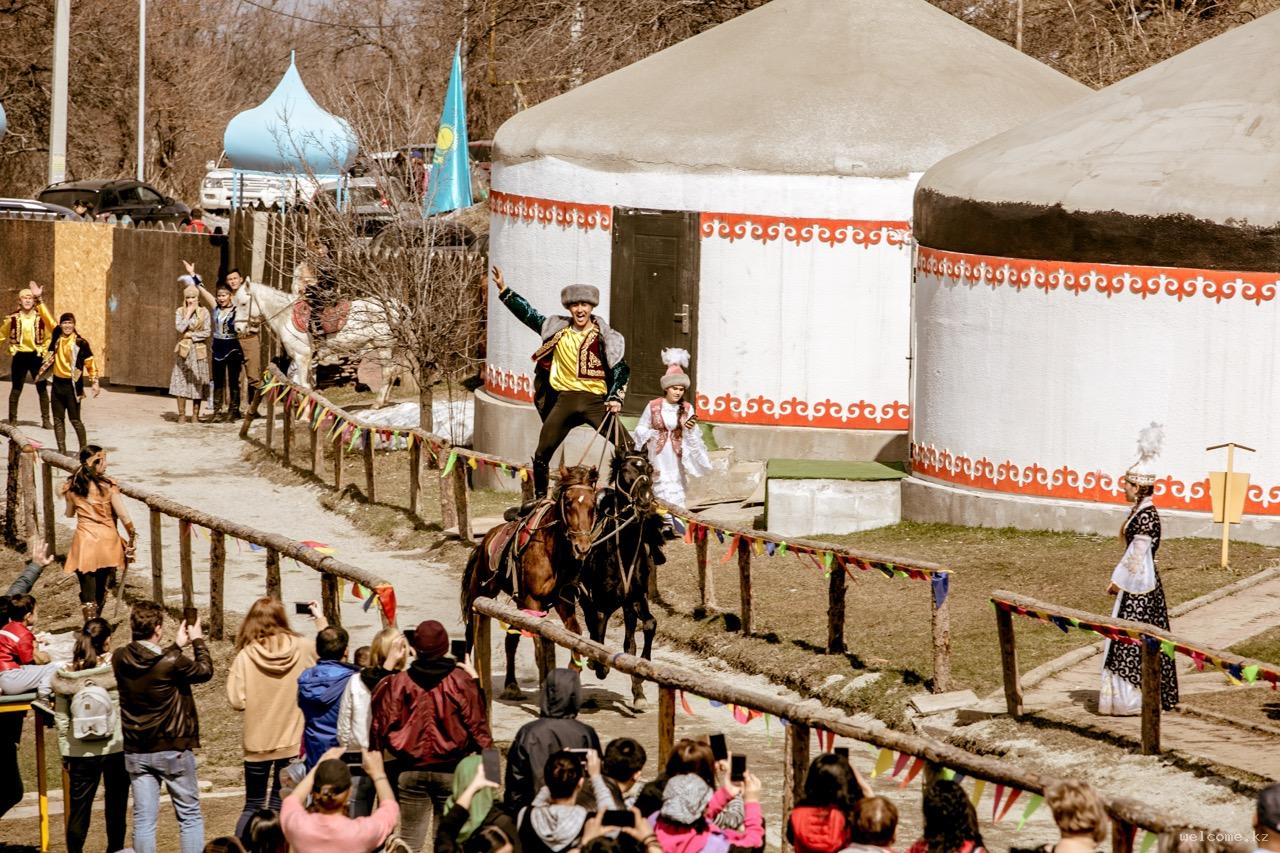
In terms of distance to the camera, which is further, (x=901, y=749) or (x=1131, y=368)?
(x=1131, y=368)

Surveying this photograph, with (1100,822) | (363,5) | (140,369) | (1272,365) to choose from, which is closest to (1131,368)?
(1272,365)

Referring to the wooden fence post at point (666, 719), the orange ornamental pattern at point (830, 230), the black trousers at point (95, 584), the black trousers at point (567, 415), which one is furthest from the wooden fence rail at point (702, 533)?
the orange ornamental pattern at point (830, 230)

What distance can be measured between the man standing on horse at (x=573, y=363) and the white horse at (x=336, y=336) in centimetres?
769

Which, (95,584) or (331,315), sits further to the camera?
(331,315)

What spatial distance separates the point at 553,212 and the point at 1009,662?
10.7 meters

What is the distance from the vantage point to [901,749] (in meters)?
8.77

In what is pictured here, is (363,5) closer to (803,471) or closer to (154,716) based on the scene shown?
(803,471)

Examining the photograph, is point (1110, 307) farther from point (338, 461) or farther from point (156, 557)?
point (156, 557)

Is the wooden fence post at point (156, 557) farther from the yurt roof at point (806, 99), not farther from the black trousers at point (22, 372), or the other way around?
the yurt roof at point (806, 99)

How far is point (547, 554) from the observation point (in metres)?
13.3

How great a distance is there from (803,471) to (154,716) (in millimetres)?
9131

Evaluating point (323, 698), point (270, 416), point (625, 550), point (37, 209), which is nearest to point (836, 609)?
point (625, 550)

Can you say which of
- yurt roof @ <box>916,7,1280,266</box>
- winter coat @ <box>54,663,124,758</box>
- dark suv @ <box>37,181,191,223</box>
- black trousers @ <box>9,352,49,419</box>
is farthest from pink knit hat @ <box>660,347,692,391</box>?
dark suv @ <box>37,181,191,223</box>

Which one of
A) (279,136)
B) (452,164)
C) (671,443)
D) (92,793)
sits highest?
(279,136)
